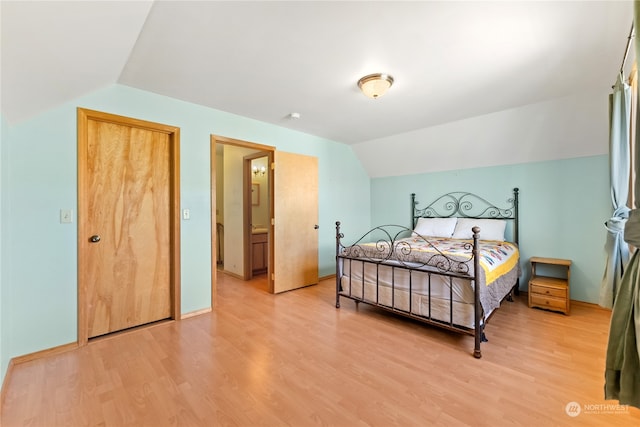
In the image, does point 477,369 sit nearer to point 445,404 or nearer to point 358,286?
point 445,404

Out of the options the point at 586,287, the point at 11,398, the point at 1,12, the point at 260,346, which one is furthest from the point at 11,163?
the point at 586,287

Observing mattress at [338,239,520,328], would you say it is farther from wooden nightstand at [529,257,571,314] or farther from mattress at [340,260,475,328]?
wooden nightstand at [529,257,571,314]

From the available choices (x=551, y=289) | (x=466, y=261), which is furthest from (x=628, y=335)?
(x=551, y=289)

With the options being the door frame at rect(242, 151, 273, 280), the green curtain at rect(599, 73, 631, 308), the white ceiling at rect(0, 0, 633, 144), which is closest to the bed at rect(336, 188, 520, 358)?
the green curtain at rect(599, 73, 631, 308)

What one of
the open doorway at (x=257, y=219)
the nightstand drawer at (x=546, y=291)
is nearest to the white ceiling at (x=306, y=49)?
the open doorway at (x=257, y=219)

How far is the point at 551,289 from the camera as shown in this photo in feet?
9.89

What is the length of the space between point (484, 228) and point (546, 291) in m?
1.02

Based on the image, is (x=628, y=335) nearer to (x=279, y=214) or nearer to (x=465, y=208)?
(x=279, y=214)

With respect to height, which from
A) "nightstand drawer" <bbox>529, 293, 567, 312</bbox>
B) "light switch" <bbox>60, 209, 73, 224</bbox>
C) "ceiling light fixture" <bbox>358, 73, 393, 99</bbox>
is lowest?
"nightstand drawer" <bbox>529, 293, 567, 312</bbox>

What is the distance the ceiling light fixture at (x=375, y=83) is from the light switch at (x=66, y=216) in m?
2.73

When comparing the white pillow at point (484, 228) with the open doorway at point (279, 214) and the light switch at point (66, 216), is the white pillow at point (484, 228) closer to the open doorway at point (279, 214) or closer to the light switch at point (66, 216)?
the open doorway at point (279, 214)

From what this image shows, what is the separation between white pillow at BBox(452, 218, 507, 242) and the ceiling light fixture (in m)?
2.53

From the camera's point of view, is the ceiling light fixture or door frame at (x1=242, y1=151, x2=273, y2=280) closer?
the ceiling light fixture

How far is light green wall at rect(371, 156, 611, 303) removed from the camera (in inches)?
125
